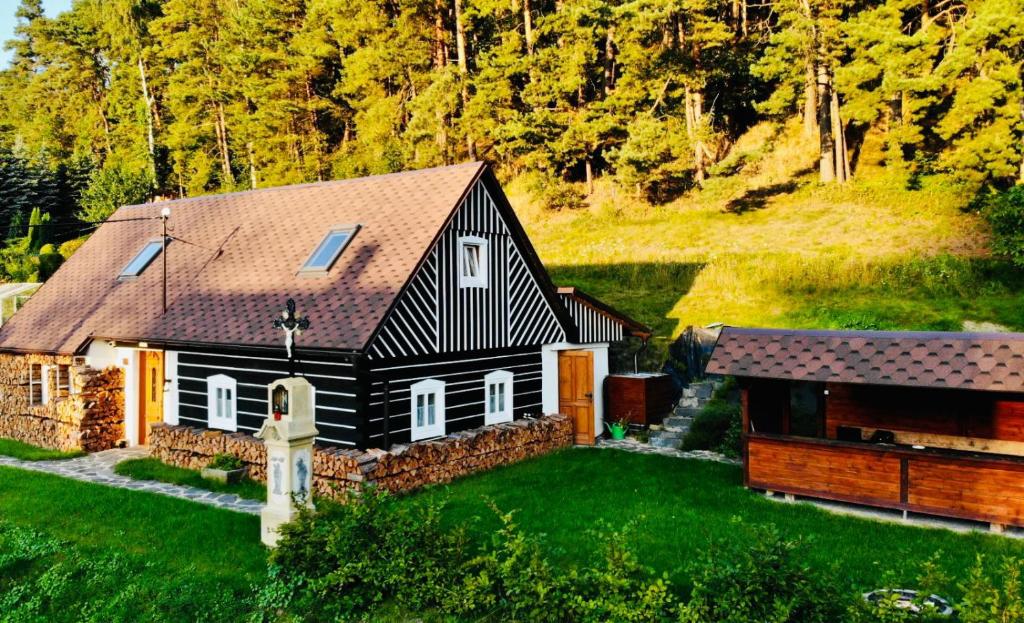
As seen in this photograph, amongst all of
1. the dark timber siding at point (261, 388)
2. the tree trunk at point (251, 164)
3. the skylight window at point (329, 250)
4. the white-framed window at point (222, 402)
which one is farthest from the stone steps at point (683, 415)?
the tree trunk at point (251, 164)

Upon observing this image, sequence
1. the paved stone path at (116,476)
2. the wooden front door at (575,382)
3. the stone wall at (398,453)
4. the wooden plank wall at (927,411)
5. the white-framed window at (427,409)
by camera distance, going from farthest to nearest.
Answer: the wooden front door at (575,382) < the white-framed window at (427,409) < the paved stone path at (116,476) < the stone wall at (398,453) < the wooden plank wall at (927,411)

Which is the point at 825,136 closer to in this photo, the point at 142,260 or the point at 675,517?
the point at 675,517

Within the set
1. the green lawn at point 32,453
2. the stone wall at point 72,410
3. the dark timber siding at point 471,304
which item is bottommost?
the green lawn at point 32,453

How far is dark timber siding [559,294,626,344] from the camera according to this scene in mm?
17625

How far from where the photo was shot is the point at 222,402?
15.2 meters

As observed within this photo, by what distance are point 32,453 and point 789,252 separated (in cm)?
2357

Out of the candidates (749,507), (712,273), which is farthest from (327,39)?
(749,507)

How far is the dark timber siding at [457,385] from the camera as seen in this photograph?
13062 millimetres

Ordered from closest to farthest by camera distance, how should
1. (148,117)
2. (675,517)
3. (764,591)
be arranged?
(764,591) < (675,517) < (148,117)

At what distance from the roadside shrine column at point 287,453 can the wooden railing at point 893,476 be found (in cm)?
747

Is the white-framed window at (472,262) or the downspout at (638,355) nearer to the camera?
the white-framed window at (472,262)

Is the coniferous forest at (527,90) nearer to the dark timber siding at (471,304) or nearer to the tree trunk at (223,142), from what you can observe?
the tree trunk at (223,142)

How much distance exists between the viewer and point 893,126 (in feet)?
100

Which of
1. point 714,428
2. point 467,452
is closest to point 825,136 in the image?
point 714,428
